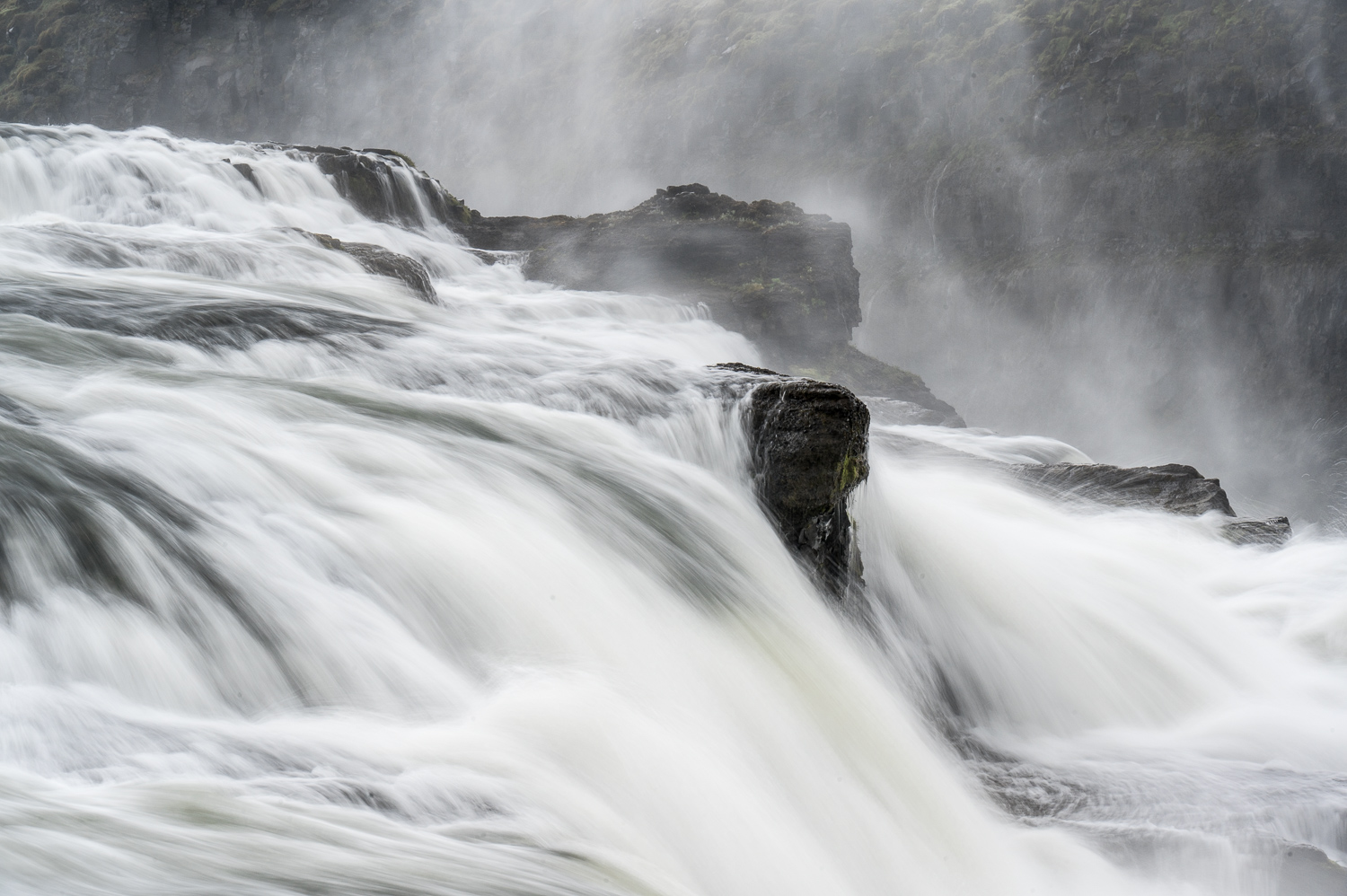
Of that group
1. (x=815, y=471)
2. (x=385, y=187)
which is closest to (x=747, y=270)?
(x=385, y=187)

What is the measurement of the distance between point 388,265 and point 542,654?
636cm

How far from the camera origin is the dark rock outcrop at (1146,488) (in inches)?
263

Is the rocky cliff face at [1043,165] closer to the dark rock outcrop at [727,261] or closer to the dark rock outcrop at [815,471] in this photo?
the dark rock outcrop at [727,261]

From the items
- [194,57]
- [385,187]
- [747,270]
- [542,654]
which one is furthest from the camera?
[194,57]

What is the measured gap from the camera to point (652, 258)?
11891 mm

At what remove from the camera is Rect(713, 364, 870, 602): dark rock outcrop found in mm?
4023

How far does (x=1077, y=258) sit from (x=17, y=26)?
35.4 metres

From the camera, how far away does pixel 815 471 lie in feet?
13.3

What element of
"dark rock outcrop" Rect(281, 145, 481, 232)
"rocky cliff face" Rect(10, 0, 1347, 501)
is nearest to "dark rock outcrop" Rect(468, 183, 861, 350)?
"rocky cliff face" Rect(10, 0, 1347, 501)

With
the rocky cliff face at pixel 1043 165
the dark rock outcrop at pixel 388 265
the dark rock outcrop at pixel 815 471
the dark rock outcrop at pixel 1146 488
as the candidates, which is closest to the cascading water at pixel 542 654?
the dark rock outcrop at pixel 815 471

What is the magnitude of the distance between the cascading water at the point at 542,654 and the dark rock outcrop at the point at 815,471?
0.40 feet

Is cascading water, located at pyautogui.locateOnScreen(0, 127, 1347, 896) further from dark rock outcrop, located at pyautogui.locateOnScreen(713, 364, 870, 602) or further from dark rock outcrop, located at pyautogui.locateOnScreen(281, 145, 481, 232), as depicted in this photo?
dark rock outcrop, located at pyautogui.locateOnScreen(281, 145, 481, 232)

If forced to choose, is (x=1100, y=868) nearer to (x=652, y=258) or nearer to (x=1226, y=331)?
(x=652, y=258)

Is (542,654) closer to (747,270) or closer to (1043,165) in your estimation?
(747,270)
